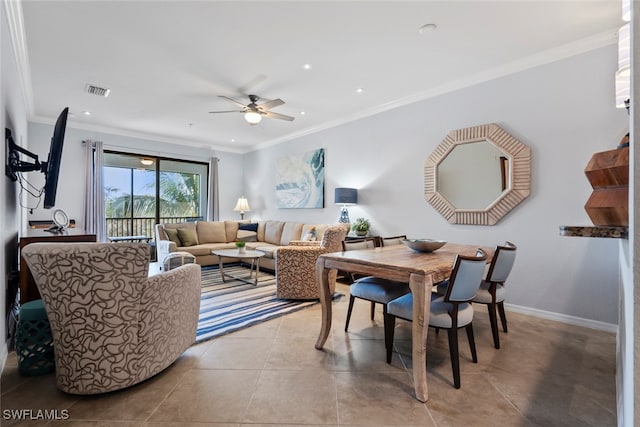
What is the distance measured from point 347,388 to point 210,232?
16.2 feet

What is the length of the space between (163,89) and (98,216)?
3.17 meters

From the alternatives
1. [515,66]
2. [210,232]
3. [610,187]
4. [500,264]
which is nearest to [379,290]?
[500,264]

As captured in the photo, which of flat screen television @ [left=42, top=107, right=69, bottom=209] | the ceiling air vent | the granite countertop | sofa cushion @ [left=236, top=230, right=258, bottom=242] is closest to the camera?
the granite countertop

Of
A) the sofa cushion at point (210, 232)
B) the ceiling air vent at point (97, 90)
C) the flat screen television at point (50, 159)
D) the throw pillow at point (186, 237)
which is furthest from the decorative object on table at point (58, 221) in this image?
the sofa cushion at point (210, 232)

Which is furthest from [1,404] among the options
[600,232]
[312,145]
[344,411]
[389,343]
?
[312,145]

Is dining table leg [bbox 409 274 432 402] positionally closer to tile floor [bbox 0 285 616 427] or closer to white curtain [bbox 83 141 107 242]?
tile floor [bbox 0 285 616 427]

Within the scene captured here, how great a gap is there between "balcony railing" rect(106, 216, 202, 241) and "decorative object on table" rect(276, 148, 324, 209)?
107 inches

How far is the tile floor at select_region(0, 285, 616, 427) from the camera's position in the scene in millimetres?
1621

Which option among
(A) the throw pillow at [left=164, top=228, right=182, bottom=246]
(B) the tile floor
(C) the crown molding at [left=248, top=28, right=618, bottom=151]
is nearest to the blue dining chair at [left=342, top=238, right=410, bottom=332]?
(B) the tile floor

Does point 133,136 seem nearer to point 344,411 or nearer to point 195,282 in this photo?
point 195,282

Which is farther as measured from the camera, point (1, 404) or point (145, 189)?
point (145, 189)

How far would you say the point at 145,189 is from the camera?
6.61 meters

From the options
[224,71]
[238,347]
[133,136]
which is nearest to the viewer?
[238,347]

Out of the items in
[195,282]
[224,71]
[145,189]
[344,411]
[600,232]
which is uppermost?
[224,71]
